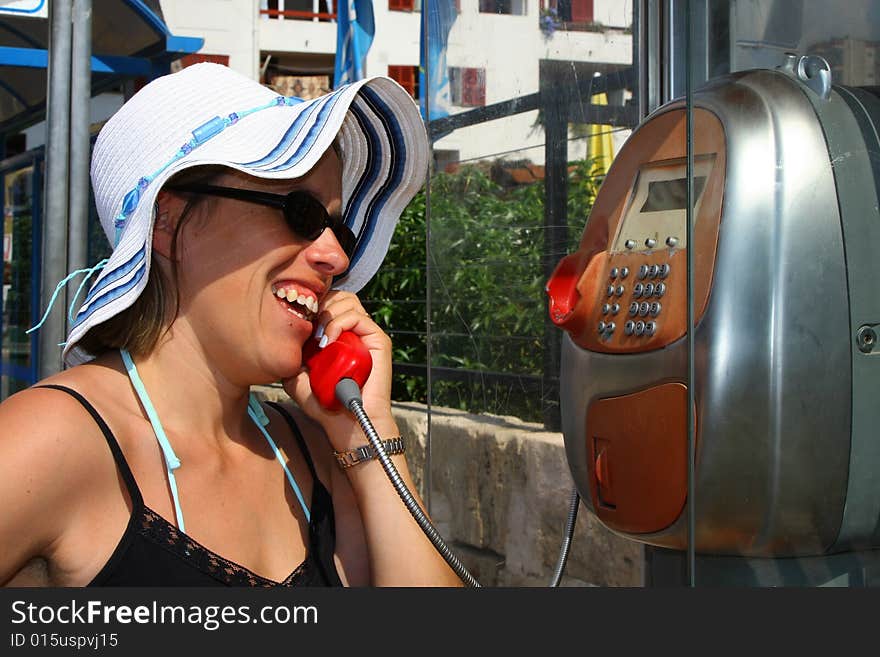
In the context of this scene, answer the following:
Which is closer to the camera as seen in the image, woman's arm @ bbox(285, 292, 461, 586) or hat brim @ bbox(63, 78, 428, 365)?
hat brim @ bbox(63, 78, 428, 365)

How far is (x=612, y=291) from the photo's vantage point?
1728 mm

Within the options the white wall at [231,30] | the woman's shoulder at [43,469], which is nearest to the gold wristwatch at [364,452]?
the woman's shoulder at [43,469]

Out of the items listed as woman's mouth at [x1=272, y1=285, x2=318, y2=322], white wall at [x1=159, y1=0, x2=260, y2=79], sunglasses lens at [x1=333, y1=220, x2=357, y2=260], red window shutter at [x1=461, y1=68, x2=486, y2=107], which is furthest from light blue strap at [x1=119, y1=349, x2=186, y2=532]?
white wall at [x1=159, y1=0, x2=260, y2=79]

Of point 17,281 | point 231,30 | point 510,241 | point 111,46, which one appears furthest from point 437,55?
point 231,30

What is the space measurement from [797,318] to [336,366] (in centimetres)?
65

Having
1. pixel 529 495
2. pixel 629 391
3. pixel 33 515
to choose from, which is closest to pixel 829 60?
pixel 629 391

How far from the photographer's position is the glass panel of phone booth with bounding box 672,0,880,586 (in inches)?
59.7

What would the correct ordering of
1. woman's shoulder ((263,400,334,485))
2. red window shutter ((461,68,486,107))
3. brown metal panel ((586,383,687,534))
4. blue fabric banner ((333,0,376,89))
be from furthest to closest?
blue fabric banner ((333,0,376,89)) → red window shutter ((461,68,486,107)) → woman's shoulder ((263,400,334,485)) → brown metal panel ((586,383,687,534))

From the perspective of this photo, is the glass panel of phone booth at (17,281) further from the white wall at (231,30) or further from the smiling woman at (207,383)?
the white wall at (231,30)

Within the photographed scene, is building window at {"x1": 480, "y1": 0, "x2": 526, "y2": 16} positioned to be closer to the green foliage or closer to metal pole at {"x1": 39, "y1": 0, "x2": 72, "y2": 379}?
the green foliage

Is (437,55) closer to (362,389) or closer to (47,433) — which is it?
(362,389)

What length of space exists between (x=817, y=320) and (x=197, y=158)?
32.7 inches

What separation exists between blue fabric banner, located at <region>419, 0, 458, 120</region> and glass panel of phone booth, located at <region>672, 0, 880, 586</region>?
4.07 ft

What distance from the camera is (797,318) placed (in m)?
1.51
